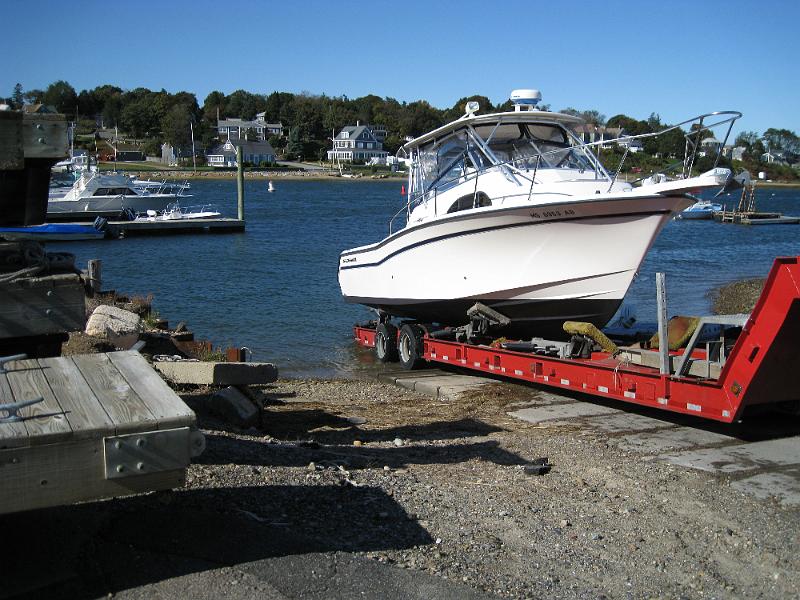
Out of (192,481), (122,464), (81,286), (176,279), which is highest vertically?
(81,286)

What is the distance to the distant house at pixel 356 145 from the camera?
160875 mm

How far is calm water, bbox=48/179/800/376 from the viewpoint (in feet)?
67.1

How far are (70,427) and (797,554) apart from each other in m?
5.05

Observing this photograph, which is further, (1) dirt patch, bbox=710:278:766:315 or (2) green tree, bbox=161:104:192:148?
(2) green tree, bbox=161:104:192:148

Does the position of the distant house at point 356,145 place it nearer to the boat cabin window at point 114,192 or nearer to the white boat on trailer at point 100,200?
the white boat on trailer at point 100,200

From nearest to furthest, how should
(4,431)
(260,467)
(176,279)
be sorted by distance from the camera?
(4,431) → (260,467) → (176,279)

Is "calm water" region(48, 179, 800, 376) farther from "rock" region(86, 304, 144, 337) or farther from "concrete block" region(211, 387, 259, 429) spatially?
"concrete block" region(211, 387, 259, 429)

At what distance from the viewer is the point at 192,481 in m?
6.08

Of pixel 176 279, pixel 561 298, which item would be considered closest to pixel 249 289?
pixel 176 279

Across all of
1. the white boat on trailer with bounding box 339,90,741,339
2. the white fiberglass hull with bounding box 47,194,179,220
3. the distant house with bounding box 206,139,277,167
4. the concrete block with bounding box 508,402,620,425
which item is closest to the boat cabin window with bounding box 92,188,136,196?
the white fiberglass hull with bounding box 47,194,179,220

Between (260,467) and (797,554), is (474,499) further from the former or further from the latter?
(797,554)

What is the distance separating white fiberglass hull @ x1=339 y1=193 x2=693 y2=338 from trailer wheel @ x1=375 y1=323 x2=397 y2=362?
3.51ft

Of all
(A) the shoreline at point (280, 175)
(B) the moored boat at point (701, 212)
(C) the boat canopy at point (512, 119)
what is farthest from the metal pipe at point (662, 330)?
(A) the shoreline at point (280, 175)

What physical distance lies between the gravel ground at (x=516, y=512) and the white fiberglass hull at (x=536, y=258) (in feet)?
13.7
